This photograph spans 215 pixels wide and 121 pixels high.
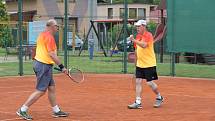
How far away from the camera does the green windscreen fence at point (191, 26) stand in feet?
58.9

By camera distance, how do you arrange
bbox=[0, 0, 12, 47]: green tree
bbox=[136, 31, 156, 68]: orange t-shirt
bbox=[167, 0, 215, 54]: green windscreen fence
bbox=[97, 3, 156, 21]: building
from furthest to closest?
bbox=[97, 3, 156, 21]: building < bbox=[0, 0, 12, 47]: green tree < bbox=[167, 0, 215, 54]: green windscreen fence < bbox=[136, 31, 156, 68]: orange t-shirt

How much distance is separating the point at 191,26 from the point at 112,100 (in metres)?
7.18

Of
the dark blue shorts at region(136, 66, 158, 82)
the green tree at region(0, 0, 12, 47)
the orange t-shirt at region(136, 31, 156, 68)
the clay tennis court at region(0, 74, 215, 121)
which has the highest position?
the green tree at region(0, 0, 12, 47)

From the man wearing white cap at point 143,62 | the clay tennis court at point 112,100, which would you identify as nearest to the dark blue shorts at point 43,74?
the clay tennis court at point 112,100

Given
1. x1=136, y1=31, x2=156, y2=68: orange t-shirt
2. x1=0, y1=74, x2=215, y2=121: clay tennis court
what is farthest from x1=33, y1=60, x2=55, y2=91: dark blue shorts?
x1=136, y1=31, x2=156, y2=68: orange t-shirt

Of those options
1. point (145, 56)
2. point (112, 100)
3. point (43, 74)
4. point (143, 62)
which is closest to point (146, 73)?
point (143, 62)

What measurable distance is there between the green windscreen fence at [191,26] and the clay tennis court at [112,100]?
139 cm

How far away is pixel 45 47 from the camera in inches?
363

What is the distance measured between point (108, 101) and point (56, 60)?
3.15 metres

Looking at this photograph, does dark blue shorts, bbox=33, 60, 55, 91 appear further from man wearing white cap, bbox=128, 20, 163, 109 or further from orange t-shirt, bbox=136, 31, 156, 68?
orange t-shirt, bbox=136, 31, 156, 68

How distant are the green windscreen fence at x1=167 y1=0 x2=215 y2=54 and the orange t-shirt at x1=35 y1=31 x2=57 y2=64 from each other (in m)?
9.72

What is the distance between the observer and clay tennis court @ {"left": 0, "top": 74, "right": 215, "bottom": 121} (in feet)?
31.7

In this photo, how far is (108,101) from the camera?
1195cm

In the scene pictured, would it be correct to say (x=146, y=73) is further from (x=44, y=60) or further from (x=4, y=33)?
(x=4, y=33)
